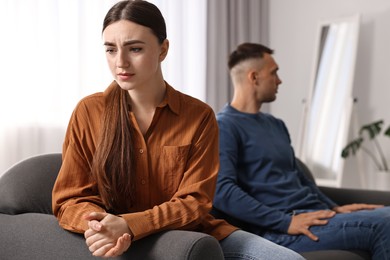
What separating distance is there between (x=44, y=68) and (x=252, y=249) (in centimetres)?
235

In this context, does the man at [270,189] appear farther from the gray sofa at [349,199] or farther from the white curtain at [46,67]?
the white curtain at [46,67]

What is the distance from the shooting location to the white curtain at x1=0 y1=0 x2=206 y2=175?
354cm

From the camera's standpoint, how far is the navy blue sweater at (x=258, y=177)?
2312 millimetres

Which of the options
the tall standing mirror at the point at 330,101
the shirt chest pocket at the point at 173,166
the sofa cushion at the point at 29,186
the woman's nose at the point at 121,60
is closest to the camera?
the woman's nose at the point at 121,60

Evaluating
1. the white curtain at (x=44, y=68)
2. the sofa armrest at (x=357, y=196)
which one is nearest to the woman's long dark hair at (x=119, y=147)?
A: the sofa armrest at (x=357, y=196)

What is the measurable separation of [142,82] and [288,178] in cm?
102

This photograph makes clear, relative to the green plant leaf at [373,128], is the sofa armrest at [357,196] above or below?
above

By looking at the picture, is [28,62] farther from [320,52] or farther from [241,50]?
[320,52]

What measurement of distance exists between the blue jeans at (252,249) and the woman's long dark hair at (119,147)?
28cm

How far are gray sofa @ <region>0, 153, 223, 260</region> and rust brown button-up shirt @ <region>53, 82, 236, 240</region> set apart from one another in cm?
5

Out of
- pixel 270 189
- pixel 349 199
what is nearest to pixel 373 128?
pixel 349 199

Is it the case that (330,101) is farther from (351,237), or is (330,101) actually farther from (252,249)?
(252,249)

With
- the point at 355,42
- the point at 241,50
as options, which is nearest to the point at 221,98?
the point at 355,42

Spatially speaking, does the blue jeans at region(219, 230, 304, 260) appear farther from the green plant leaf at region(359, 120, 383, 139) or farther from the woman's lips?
the green plant leaf at region(359, 120, 383, 139)
